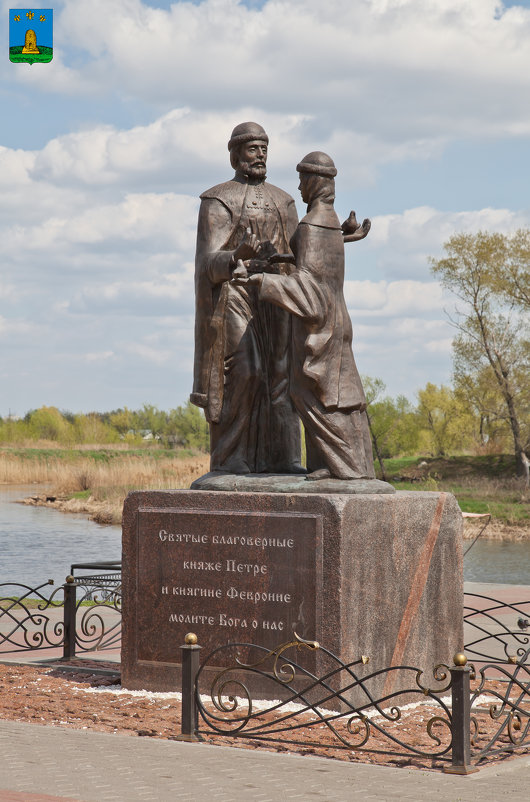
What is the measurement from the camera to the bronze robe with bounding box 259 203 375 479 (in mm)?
7766

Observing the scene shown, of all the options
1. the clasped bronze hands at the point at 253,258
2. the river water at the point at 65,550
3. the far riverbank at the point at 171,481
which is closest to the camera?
the clasped bronze hands at the point at 253,258

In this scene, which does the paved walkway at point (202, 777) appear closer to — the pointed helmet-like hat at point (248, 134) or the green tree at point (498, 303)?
the pointed helmet-like hat at point (248, 134)

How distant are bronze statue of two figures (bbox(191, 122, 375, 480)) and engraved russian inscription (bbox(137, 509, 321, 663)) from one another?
59 cm

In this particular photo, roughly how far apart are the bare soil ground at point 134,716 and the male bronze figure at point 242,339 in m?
1.82

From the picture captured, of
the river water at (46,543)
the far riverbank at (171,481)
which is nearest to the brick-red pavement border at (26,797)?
the river water at (46,543)

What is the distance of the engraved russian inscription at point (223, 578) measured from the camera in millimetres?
7359

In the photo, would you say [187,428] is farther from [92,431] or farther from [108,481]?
[108,481]

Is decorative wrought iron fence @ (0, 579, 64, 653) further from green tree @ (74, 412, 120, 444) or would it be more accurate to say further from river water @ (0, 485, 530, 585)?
green tree @ (74, 412, 120, 444)

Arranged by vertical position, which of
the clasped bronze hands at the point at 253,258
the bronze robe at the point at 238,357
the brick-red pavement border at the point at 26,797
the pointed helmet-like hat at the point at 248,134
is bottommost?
the brick-red pavement border at the point at 26,797

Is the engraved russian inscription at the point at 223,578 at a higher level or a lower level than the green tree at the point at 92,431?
lower

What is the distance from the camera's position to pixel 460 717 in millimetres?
5793

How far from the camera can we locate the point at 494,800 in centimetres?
511

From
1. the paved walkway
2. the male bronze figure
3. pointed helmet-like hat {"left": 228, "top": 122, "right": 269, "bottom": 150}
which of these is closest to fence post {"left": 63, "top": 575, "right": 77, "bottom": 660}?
the male bronze figure

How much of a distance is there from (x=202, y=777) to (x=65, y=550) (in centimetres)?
1835
